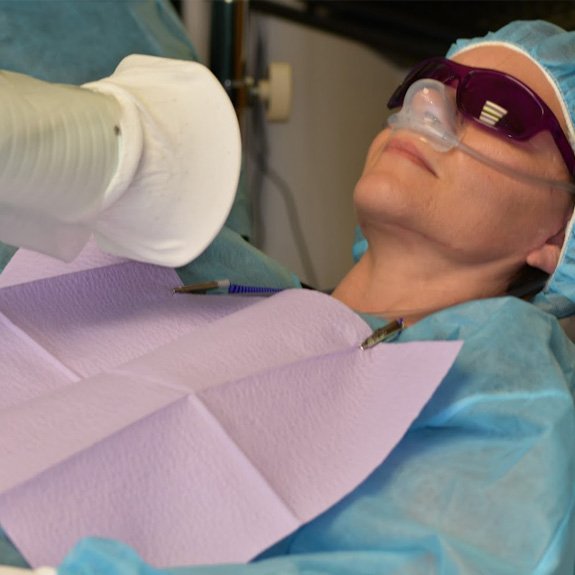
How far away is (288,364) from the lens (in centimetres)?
98

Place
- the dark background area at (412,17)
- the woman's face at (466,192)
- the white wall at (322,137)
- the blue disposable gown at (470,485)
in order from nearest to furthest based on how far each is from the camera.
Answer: the blue disposable gown at (470,485) → the woman's face at (466,192) → the dark background area at (412,17) → the white wall at (322,137)

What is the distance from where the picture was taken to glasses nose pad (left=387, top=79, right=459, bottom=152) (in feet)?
4.15

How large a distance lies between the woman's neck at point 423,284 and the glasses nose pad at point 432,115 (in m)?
0.18

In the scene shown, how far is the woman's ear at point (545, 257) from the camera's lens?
1.32m

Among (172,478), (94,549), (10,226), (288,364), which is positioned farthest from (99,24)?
(94,549)

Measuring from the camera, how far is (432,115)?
50.4 inches

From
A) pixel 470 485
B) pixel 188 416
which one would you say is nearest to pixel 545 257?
pixel 470 485

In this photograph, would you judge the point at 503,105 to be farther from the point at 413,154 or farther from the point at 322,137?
the point at 322,137

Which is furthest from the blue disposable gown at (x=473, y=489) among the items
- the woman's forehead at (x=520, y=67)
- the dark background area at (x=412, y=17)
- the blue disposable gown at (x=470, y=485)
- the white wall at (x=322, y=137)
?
the white wall at (x=322, y=137)

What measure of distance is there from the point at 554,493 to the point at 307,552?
25 centimetres

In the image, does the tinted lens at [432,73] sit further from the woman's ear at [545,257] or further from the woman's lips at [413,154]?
the woman's ear at [545,257]

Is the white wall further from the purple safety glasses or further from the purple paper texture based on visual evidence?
the purple paper texture

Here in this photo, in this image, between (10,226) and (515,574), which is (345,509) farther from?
(10,226)

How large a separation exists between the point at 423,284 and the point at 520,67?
1.17ft
